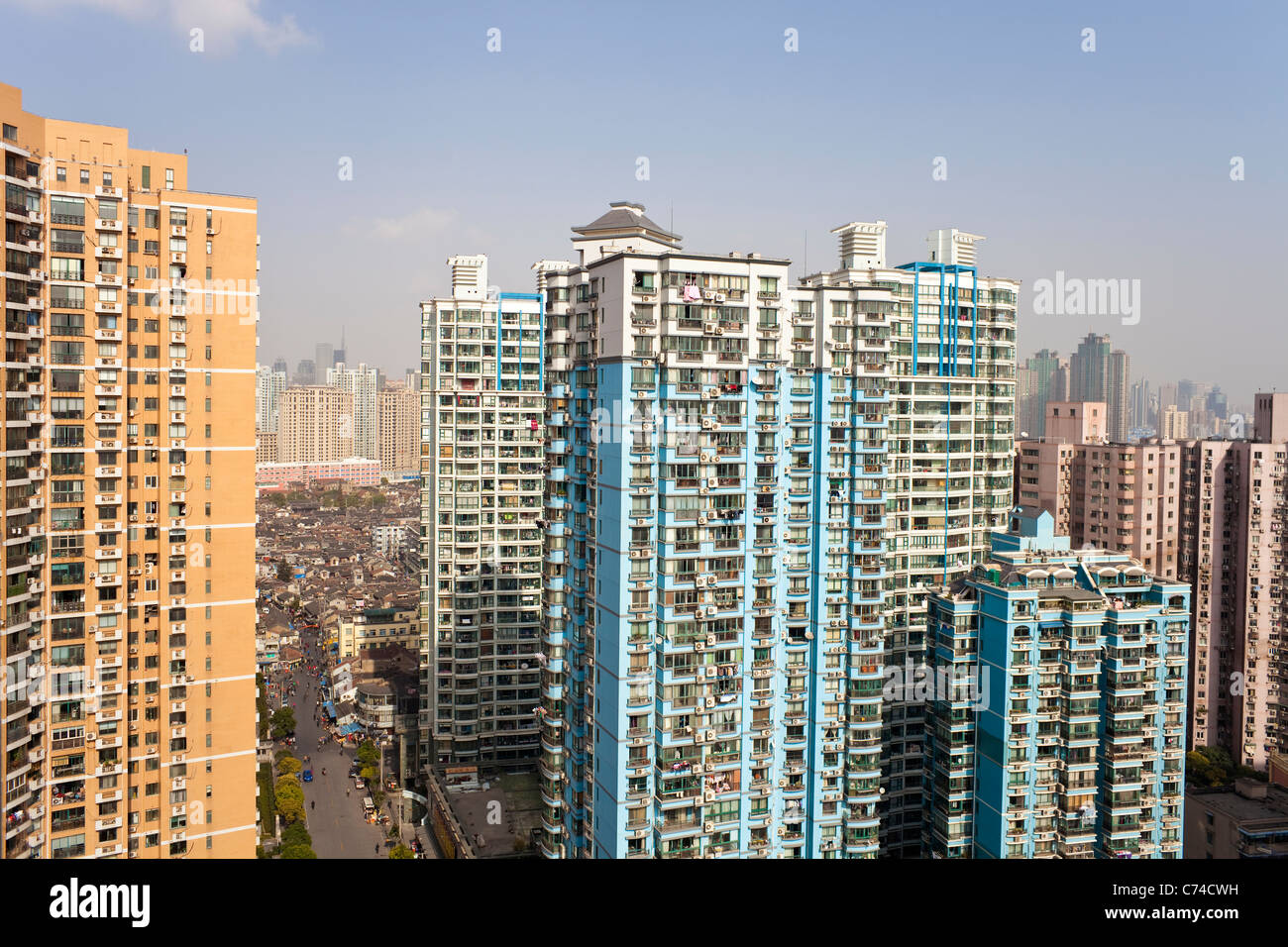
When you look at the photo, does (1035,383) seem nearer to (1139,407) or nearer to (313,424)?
(1139,407)

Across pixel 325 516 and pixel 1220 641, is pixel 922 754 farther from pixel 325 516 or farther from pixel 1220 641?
pixel 325 516

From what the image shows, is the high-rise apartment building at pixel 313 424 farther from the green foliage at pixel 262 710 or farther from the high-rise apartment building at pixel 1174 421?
the high-rise apartment building at pixel 1174 421

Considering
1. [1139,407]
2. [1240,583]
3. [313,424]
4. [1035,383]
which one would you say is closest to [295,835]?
[1240,583]

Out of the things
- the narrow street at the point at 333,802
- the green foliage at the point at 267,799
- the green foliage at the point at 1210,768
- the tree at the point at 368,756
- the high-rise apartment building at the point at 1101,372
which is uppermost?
the high-rise apartment building at the point at 1101,372

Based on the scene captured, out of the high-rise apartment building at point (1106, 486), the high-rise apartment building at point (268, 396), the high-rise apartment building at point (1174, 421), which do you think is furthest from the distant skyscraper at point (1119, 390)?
the high-rise apartment building at point (268, 396)

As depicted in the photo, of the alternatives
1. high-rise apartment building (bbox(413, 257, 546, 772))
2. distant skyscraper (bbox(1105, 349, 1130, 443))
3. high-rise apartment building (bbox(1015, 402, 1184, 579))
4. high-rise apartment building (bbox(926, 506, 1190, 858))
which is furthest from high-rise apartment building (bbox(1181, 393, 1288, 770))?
high-rise apartment building (bbox(413, 257, 546, 772))
